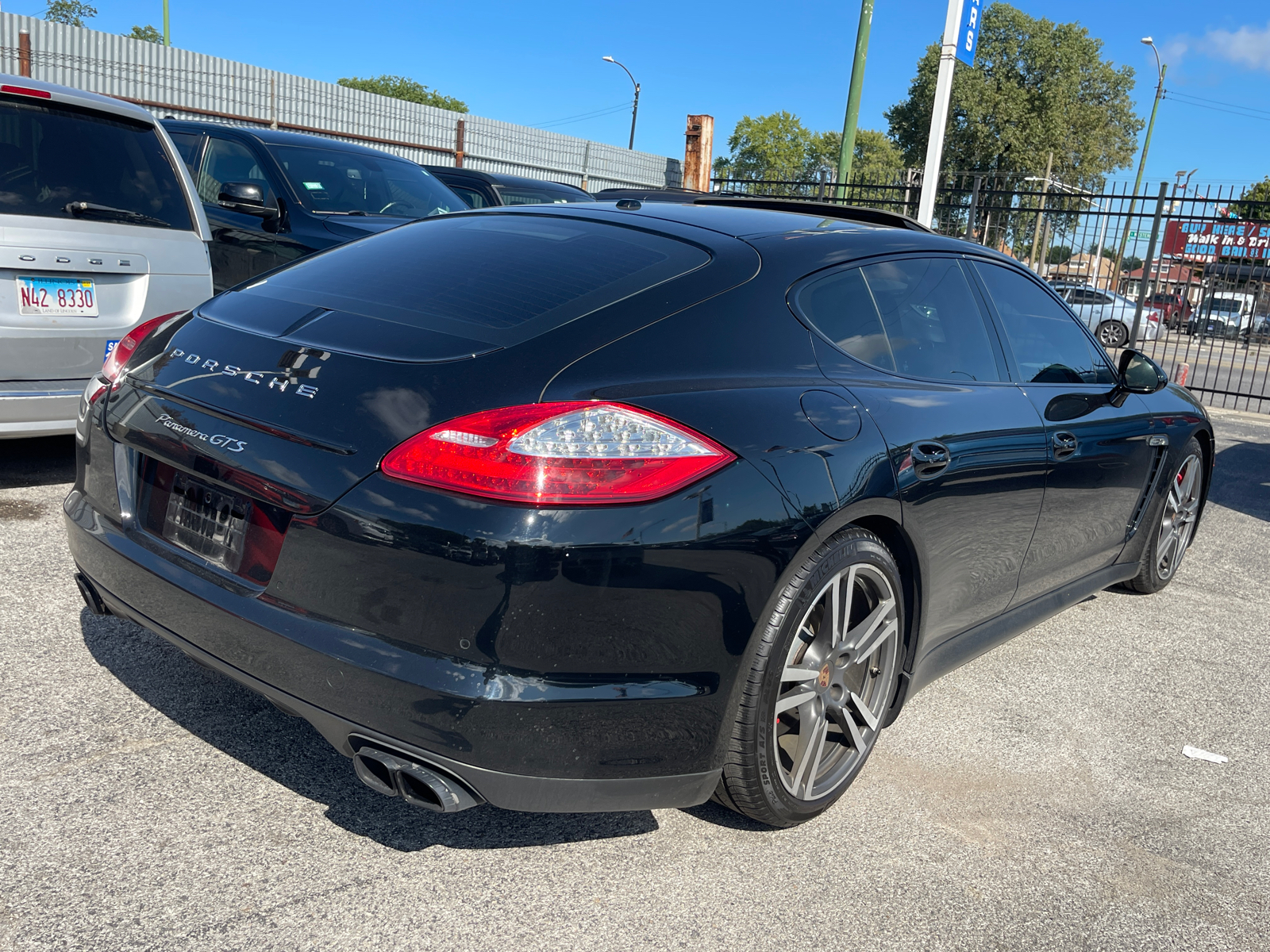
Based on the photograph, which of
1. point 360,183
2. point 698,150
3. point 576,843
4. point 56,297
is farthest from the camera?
point 698,150

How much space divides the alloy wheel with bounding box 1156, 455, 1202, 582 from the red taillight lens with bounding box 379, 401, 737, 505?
345 cm

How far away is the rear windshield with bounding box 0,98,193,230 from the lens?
14.4 ft

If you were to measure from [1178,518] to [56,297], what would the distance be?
5101 mm

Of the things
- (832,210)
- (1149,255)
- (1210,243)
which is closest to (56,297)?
(832,210)

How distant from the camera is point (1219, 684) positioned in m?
4.07

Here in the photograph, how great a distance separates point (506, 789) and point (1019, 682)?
2.45 m

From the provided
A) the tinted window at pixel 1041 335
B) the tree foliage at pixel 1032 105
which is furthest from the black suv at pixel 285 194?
the tree foliage at pixel 1032 105

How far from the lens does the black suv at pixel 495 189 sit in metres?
10.6

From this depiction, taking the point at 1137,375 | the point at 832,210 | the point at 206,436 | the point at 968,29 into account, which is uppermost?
the point at 968,29

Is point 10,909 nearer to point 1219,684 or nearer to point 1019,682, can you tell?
point 1019,682

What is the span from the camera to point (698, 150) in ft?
65.5

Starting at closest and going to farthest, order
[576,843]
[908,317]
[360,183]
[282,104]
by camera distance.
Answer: [576,843] < [908,317] < [360,183] < [282,104]

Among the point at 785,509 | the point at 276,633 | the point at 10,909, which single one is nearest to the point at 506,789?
the point at 276,633

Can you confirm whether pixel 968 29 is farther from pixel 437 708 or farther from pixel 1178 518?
pixel 437 708
